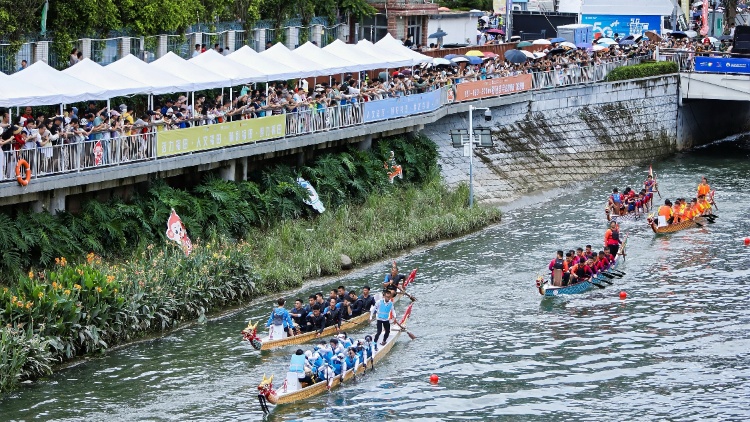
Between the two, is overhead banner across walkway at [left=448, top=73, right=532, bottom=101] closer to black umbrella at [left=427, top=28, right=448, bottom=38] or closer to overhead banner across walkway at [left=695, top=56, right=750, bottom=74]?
black umbrella at [left=427, top=28, right=448, bottom=38]

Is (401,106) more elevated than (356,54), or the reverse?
(356,54)

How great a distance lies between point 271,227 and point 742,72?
31.5 meters

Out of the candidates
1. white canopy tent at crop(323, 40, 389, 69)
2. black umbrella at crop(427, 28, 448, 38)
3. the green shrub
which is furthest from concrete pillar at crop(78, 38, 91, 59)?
the green shrub

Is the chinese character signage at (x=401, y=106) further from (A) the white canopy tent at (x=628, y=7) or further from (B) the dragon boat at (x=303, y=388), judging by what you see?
(A) the white canopy tent at (x=628, y=7)

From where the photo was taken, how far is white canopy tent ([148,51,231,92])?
146ft

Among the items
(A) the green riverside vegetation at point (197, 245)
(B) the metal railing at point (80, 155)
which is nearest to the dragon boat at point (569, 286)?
(A) the green riverside vegetation at point (197, 245)

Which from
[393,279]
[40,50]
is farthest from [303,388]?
[40,50]

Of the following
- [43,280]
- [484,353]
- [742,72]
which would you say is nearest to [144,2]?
[43,280]

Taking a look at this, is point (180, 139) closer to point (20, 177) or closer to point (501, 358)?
point (20, 177)

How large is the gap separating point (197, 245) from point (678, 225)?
63.3 ft

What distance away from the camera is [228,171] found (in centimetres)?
4569

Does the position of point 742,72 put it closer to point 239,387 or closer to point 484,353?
point 484,353

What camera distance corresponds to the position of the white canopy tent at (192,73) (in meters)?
44.4

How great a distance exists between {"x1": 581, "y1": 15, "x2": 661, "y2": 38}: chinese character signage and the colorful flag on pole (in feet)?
153
